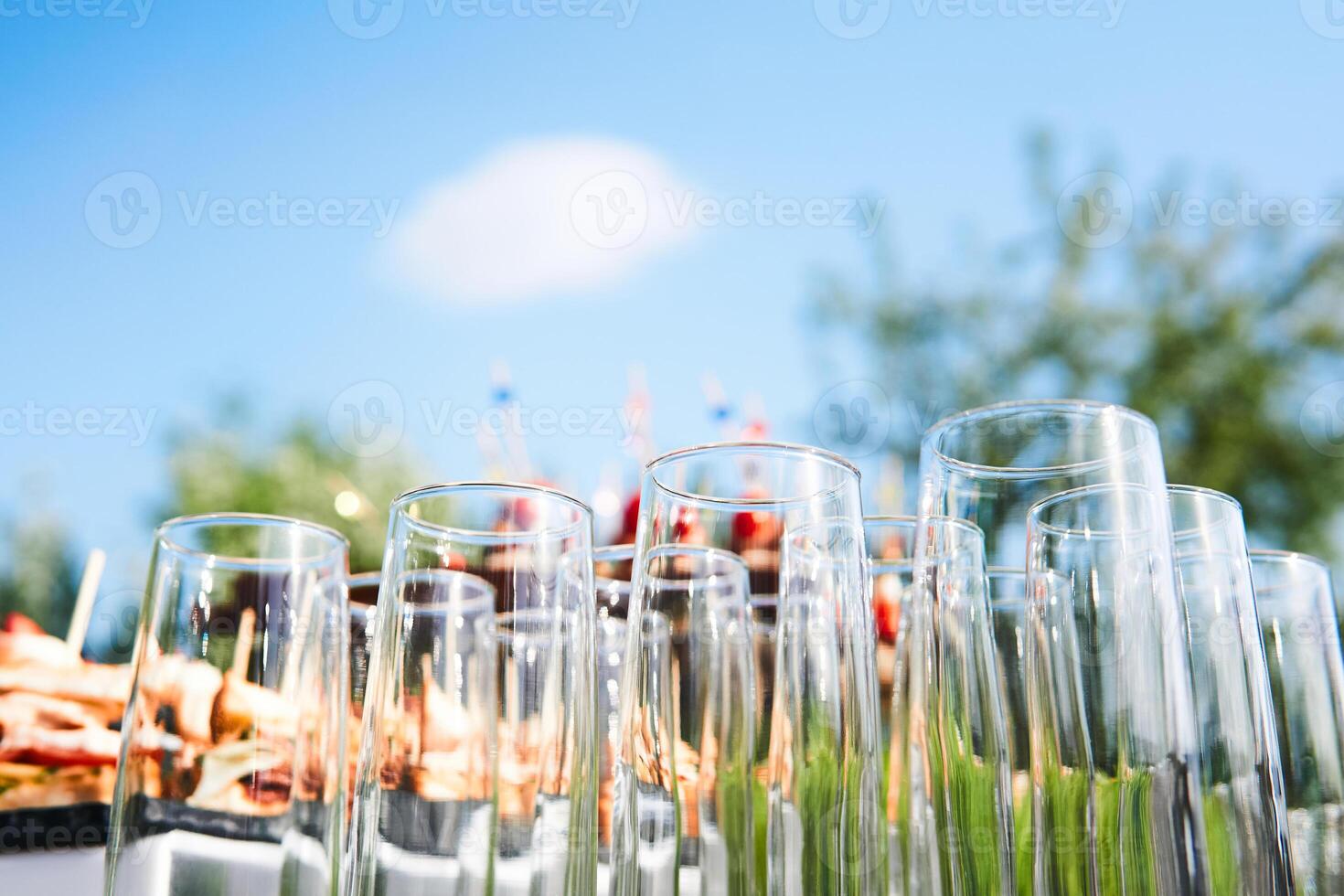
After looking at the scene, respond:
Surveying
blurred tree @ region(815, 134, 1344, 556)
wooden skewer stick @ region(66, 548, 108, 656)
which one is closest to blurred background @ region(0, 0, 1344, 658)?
blurred tree @ region(815, 134, 1344, 556)

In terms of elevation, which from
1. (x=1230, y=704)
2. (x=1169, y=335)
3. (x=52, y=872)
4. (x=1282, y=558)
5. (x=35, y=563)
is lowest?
(x=52, y=872)

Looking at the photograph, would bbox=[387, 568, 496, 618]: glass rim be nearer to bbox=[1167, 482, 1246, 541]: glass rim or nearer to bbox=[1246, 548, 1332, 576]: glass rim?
bbox=[1167, 482, 1246, 541]: glass rim

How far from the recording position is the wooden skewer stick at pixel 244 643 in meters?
0.59

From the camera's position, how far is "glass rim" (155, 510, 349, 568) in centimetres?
63

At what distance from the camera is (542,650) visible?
20.7 inches

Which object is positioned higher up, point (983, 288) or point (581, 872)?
point (983, 288)

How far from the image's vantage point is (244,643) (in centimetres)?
60

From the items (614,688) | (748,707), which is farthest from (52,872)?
(748,707)

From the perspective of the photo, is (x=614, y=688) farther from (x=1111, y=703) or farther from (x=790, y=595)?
(x=1111, y=703)

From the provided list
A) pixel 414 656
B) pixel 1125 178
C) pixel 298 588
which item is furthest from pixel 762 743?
pixel 1125 178

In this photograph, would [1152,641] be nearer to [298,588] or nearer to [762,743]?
[762,743]

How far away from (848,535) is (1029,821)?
0.54 ft

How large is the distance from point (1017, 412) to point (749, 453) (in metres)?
0.13

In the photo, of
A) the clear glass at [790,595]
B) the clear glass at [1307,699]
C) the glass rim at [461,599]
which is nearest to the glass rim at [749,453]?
the clear glass at [790,595]
